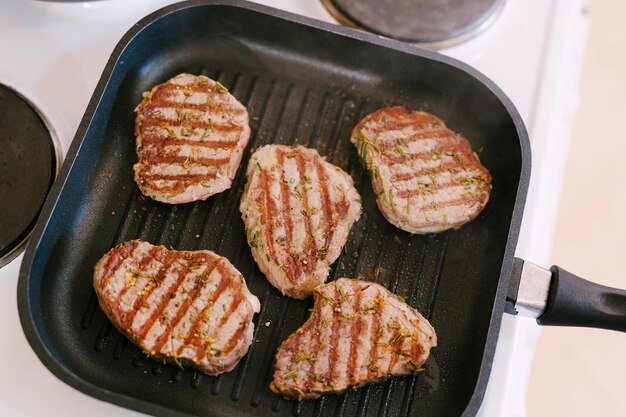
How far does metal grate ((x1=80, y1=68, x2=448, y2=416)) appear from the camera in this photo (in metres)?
2.21

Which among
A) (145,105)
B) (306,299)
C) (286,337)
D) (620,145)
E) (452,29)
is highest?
(620,145)

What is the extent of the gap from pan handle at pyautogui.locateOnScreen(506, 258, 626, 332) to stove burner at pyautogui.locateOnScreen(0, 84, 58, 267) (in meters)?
1.68

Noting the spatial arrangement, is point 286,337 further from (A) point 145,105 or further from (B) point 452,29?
(B) point 452,29

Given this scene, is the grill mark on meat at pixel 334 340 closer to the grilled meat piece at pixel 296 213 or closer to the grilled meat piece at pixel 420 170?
the grilled meat piece at pixel 296 213

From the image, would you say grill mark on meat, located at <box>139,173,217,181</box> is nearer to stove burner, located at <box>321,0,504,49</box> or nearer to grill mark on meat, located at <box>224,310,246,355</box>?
grill mark on meat, located at <box>224,310,246,355</box>

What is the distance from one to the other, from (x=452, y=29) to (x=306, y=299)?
1.27 metres

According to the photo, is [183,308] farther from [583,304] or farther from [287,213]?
[583,304]

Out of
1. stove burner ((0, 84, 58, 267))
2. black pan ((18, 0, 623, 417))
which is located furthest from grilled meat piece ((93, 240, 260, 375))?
stove burner ((0, 84, 58, 267))

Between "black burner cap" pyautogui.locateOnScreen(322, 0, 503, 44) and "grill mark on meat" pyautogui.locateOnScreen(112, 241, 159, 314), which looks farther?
"black burner cap" pyautogui.locateOnScreen(322, 0, 503, 44)

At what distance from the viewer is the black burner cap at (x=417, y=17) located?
2.67 meters

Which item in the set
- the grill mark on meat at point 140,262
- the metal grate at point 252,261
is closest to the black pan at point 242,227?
the metal grate at point 252,261

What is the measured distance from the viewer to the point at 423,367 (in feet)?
7.36

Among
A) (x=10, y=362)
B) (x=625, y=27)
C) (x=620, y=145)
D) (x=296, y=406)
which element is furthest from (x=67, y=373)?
(x=625, y=27)

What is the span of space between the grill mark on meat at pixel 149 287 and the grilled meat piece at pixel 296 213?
30 cm
